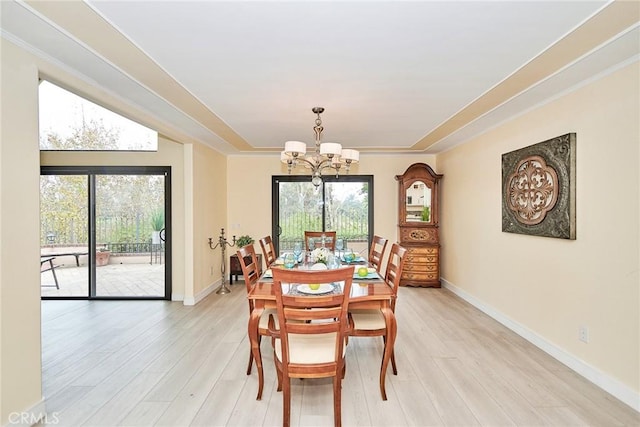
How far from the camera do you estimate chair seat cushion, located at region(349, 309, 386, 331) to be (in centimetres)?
248

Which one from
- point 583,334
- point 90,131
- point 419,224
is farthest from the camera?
point 419,224

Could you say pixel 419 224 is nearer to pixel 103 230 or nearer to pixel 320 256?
pixel 320 256

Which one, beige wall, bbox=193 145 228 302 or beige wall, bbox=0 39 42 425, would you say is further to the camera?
beige wall, bbox=193 145 228 302

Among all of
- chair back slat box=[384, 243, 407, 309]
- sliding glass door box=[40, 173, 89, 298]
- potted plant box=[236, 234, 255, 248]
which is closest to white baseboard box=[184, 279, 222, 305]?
potted plant box=[236, 234, 255, 248]

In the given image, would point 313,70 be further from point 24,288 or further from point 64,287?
point 64,287

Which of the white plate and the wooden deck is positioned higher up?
the white plate

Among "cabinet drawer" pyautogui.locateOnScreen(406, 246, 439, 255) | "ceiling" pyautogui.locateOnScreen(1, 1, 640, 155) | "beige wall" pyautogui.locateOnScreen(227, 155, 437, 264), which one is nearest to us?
"ceiling" pyautogui.locateOnScreen(1, 1, 640, 155)

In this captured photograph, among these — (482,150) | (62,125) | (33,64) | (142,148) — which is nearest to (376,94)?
(482,150)

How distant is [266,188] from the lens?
234 inches

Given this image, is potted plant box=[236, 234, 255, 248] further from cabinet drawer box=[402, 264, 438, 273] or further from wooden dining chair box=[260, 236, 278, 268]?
cabinet drawer box=[402, 264, 438, 273]

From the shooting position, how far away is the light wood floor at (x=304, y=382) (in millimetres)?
2080

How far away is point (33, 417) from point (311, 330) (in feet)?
6.33

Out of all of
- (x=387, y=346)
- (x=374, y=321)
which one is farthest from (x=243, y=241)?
(x=387, y=346)

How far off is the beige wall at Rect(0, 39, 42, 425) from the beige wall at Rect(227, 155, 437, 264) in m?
3.94
